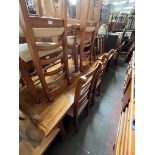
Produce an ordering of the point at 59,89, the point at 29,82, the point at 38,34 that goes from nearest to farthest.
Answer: the point at 38,34 < the point at 29,82 < the point at 59,89

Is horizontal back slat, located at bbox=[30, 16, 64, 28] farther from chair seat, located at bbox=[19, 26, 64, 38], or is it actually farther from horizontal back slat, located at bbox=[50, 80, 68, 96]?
horizontal back slat, located at bbox=[50, 80, 68, 96]

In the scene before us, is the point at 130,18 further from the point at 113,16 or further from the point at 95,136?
the point at 95,136

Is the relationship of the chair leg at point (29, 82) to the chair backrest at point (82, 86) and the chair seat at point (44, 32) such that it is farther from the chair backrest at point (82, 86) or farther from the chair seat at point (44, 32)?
the chair backrest at point (82, 86)

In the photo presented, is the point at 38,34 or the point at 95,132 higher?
the point at 38,34

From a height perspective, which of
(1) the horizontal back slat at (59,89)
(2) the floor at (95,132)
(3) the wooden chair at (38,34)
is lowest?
(2) the floor at (95,132)

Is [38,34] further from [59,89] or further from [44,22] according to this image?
[59,89]

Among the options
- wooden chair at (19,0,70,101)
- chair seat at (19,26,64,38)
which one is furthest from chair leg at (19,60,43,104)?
chair seat at (19,26,64,38)

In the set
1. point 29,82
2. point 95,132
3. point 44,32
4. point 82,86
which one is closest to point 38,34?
point 44,32

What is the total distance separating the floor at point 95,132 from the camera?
4.06ft

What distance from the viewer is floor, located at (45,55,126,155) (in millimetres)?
1236

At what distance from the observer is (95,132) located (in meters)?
1.44

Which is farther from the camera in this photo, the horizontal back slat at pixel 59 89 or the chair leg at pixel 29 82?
the horizontal back slat at pixel 59 89

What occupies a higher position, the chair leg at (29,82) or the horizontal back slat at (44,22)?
the horizontal back slat at (44,22)

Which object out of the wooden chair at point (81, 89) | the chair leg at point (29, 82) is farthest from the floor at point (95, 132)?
the chair leg at point (29, 82)
